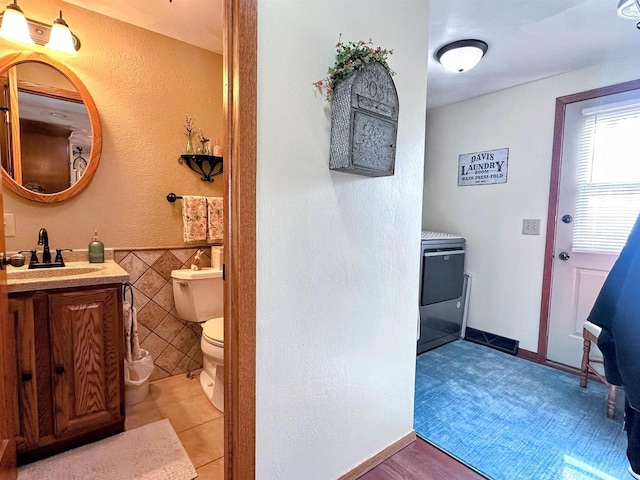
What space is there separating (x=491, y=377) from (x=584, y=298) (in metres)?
0.92

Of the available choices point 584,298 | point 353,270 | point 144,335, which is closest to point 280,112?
point 353,270

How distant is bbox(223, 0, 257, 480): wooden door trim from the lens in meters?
1.00

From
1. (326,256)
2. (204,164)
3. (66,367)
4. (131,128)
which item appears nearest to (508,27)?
(326,256)

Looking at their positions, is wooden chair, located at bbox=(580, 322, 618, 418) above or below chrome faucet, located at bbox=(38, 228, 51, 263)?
below

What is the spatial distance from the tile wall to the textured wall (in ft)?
0.32

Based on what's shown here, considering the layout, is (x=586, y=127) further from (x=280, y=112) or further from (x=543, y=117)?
(x=280, y=112)

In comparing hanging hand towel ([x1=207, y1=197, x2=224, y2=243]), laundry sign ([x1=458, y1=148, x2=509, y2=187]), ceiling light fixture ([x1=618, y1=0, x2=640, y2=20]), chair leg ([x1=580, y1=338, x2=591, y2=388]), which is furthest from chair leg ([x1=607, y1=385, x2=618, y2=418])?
hanging hand towel ([x1=207, y1=197, x2=224, y2=243])

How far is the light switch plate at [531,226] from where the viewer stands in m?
2.62

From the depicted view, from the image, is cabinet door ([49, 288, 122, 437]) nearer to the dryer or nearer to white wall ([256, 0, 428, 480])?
white wall ([256, 0, 428, 480])

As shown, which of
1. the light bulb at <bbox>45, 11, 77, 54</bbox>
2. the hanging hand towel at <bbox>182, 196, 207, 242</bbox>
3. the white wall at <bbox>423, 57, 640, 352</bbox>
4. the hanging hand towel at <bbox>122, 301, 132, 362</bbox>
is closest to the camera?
the light bulb at <bbox>45, 11, 77, 54</bbox>

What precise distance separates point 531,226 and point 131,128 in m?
3.09

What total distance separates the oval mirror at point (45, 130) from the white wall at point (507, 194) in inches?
117

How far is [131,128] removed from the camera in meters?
2.06

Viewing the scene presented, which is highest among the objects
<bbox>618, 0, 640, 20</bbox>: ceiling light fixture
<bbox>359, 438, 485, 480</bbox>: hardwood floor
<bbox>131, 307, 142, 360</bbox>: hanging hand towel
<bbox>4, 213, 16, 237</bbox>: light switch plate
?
<bbox>618, 0, 640, 20</bbox>: ceiling light fixture
